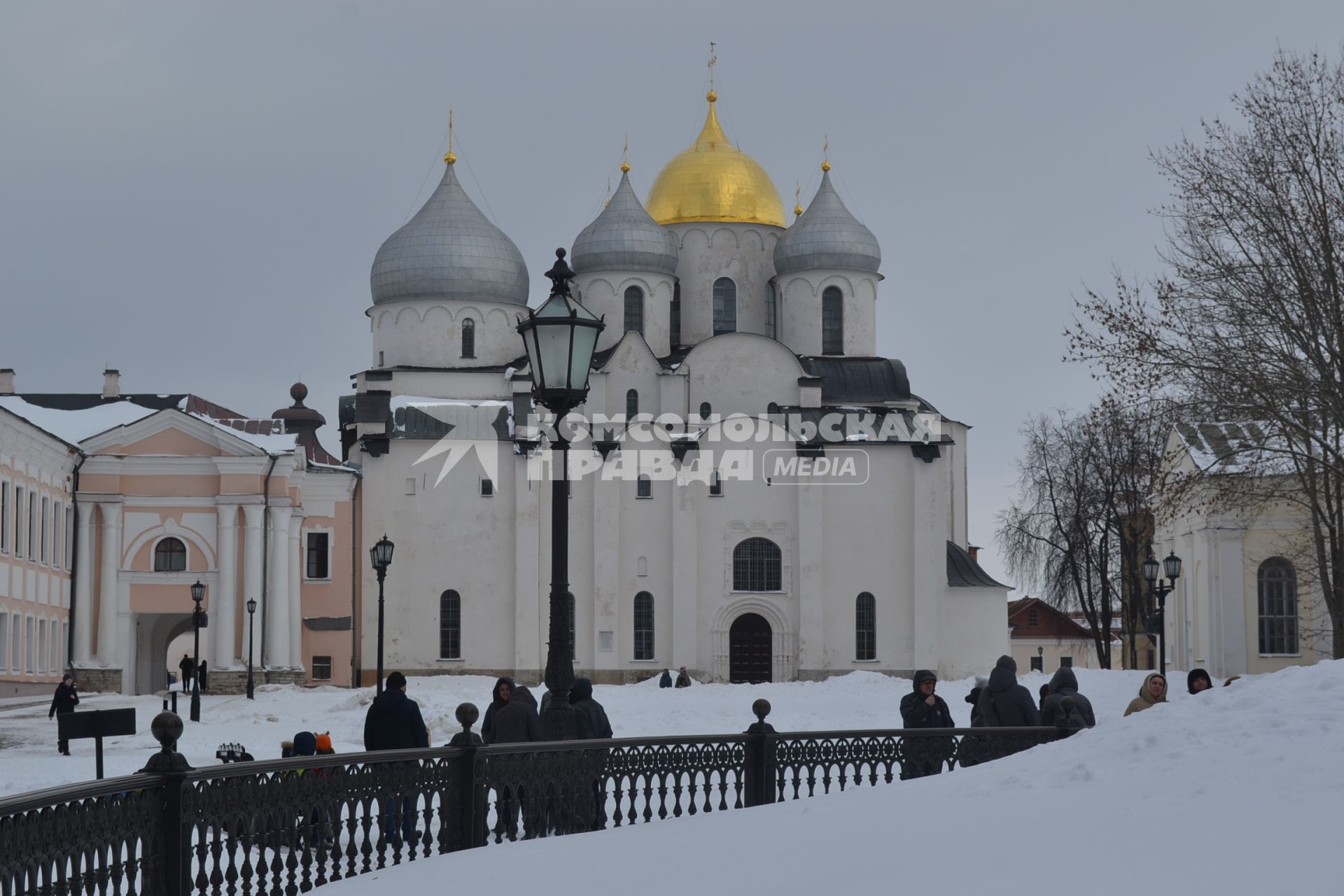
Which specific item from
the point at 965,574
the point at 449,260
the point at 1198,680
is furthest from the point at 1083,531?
the point at 1198,680

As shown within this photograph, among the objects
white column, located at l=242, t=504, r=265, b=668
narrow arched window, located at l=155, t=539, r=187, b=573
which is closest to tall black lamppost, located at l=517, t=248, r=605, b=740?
white column, located at l=242, t=504, r=265, b=668

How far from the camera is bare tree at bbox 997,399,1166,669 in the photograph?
51.2 meters

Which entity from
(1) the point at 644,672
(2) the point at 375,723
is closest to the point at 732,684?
(1) the point at 644,672

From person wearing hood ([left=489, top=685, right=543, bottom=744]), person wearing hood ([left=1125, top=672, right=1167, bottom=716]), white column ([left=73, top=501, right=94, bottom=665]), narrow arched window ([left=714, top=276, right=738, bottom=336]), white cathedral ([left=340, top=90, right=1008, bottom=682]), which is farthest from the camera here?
narrow arched window ([left=714, top=276, right=738, bottom=336])

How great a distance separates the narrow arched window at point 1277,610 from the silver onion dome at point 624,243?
18.8 metres

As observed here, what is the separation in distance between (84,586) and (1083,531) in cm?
2804

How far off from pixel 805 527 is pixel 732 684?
544 centimetres

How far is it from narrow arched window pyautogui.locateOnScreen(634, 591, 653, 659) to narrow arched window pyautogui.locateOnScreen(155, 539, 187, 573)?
12.0 m

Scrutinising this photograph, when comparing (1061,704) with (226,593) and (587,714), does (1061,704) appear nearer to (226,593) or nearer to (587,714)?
(587,714)

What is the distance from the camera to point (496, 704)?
13258 millimetres

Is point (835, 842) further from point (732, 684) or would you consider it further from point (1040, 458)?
point (1040, 458)

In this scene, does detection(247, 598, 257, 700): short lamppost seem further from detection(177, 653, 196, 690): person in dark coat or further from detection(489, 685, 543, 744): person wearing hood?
detection(489, 685, 543, 744): person wearing hood

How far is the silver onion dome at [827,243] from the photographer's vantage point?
52188mm

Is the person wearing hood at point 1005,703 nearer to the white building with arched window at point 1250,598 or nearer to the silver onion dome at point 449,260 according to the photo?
the white building with arched window at point 1250,598
